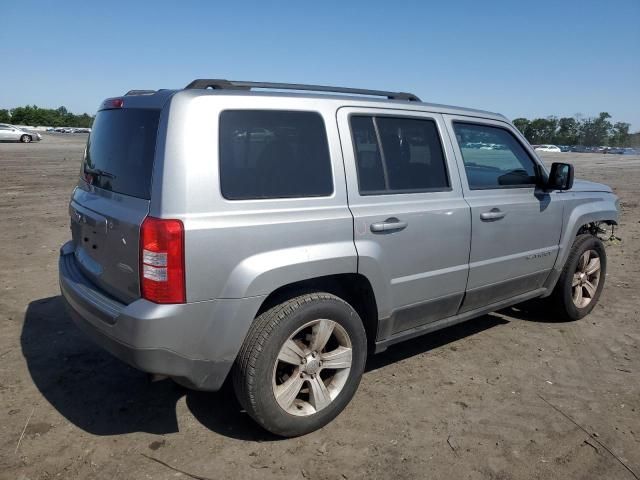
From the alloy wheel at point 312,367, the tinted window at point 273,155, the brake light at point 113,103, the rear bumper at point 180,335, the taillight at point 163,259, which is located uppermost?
the brake light at point 113,103

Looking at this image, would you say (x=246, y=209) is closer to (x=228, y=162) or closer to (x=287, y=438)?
(x=228, y=162)

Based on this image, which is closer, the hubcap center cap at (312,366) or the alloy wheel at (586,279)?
the hubcap center cap at (312,366)

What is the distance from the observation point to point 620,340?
4555mm

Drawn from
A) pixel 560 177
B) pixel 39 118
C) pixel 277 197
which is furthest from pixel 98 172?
pixel 39 118

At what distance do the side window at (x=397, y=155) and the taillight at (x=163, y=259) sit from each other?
1192mm

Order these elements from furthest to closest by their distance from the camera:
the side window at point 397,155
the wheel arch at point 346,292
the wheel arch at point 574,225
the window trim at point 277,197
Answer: the wheel arch at point 574,225
the side window at point 397,155
the wheel arch at point 346,292
the window trim at point 277,197

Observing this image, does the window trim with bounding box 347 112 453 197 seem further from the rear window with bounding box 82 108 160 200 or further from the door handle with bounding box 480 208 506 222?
the rear window with bounding box 82 108 160 200

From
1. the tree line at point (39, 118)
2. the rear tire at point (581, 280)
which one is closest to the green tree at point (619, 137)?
the tree line at point (39, 118)

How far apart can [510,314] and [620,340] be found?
3.31ft

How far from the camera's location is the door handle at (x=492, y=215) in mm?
3797

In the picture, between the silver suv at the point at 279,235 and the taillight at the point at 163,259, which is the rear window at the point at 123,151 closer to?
the silver suv at the point at 279,235

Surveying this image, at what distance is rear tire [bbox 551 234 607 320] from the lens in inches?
189

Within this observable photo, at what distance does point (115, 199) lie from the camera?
9.45 ft

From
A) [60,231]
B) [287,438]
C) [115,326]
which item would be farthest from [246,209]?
[60,231]
